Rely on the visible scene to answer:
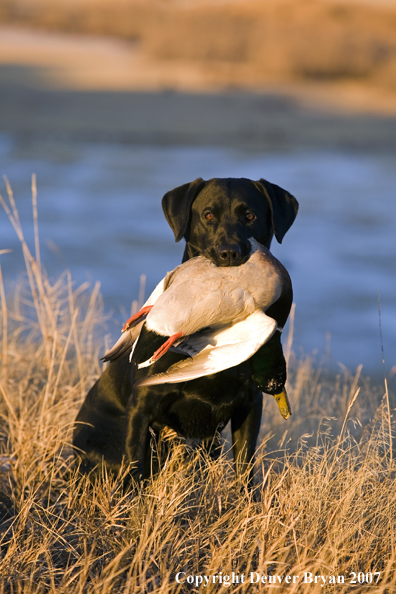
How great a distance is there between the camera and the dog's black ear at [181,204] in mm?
2443

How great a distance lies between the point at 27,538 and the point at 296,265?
8.65 meters

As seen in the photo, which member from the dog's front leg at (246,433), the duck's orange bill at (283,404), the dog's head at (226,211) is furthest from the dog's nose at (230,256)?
the dog's front leg at (246,433)

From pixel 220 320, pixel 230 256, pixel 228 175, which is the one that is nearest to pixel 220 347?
pixel 220 320

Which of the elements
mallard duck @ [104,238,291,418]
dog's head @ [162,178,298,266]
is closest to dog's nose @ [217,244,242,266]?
mallard duck @ [104,238,291,418]

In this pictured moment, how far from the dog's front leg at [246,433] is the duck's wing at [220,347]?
1.69 feet

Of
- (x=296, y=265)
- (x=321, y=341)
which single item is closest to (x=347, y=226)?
(x=296, y=265)

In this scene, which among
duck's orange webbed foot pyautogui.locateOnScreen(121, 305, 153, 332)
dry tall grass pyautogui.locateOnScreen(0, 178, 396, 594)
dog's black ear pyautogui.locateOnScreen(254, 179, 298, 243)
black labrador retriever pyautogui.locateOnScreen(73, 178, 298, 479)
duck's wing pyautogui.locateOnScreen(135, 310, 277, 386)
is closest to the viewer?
duck's wing pyautogui.locateOnScreen(135, 310, 277, 386)

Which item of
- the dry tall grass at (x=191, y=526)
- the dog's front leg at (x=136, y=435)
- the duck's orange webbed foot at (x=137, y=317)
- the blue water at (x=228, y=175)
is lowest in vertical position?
the blue water at (x=228, y=175)

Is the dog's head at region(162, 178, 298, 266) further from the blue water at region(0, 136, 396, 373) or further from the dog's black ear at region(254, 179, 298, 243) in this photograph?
the blue water at region(0, 136, 396, 373)

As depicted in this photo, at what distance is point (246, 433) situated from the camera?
2480 mm

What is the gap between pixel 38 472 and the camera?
2.78 meters

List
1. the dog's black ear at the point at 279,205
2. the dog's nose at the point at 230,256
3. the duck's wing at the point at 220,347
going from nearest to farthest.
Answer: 1. the duck's wing at the point at 220,347
2. the dog's nose at the point at 230,256
3. the dog's black ear at the point at 279,205

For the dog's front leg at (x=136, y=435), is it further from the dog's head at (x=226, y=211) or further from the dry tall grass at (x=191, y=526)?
the dog's head at (x=226, y=211)

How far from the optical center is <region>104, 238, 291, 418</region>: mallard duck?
1822 millimetres
